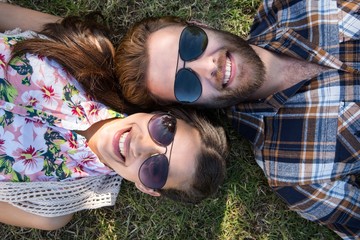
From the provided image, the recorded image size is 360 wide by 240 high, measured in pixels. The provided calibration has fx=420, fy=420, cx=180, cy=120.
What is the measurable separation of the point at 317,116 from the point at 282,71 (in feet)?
1.37

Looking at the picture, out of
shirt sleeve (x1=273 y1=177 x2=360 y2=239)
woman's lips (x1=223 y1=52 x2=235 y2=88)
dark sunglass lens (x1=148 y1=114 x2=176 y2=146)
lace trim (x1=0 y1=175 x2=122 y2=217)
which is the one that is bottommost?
lace trim (x1=0 y1=175 x2=122 y2=217)

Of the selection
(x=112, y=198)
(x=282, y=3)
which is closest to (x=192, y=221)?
(x=112, y=198)

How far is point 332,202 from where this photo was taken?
126 inches

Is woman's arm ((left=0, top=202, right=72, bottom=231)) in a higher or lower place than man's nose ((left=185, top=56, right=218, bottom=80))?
lower

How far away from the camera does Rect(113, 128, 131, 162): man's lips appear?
2793 millimetres

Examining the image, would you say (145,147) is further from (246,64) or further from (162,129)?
(246,64)

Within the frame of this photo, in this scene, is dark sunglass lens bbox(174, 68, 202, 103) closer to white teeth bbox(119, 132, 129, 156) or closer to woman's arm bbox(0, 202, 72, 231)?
white teeth bbox(119, 132, 129, 156)

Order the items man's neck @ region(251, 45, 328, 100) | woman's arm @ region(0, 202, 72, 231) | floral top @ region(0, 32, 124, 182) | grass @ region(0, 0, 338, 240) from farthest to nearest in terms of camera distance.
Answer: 1. grass @ region(0, 0, 338, 240)
2. woman's arm @ region(0, 202, 72, 231)
3. man's neck @ region(251, 45, 328, 100)
4. floral top @ region(0, 32, 124, 182)

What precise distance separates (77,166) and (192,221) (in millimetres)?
1068

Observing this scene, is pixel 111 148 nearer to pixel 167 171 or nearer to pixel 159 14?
pixel 167 171

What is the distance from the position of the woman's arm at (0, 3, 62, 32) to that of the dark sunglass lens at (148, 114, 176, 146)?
1.30m

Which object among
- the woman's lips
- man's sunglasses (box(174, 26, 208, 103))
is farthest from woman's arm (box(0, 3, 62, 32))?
the woman's lips

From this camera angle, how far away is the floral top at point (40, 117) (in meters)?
2.99

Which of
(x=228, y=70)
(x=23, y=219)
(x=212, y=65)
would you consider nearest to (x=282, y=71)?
(x=228, y=70)
